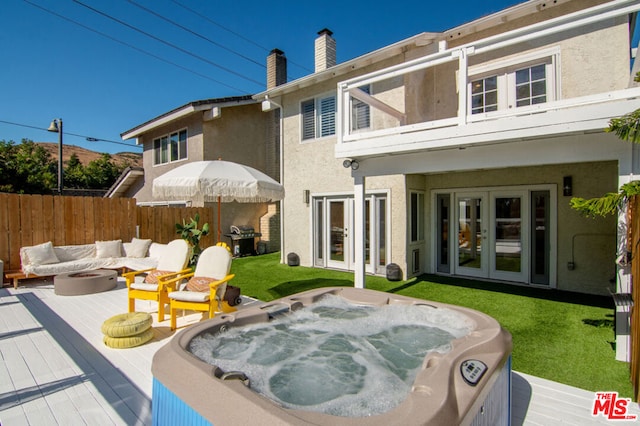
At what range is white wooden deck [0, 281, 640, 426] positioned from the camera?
3.15 m

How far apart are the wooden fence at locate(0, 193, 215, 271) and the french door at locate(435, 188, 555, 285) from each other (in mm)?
9497

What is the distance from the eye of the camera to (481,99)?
874cm

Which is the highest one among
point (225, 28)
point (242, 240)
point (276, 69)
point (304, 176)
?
point (225, 28)

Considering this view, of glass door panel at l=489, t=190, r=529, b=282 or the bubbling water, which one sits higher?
glass door panel at l=489, t=190, r=529, b=282

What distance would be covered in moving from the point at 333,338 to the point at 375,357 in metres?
0.67

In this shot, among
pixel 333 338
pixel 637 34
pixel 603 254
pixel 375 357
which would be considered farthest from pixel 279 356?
pixel 637 34

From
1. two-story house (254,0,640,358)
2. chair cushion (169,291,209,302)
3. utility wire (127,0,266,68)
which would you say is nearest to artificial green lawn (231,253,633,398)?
two-story house (254,0,640,358)

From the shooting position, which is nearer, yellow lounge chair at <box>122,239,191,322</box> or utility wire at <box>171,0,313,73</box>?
yellow lounge chair at <box>122,239,191,322</box>

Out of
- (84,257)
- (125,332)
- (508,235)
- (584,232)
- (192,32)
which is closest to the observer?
(125,332)

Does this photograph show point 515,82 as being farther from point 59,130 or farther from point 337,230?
point 59,130

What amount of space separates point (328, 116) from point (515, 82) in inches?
209

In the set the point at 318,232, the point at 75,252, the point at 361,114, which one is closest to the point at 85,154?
the point at 75,252

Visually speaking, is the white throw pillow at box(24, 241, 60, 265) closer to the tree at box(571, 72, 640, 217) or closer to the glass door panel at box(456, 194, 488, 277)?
the glass door panel at box(456, 194, 488, 277)

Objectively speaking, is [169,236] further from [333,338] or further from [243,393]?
[243,393]
